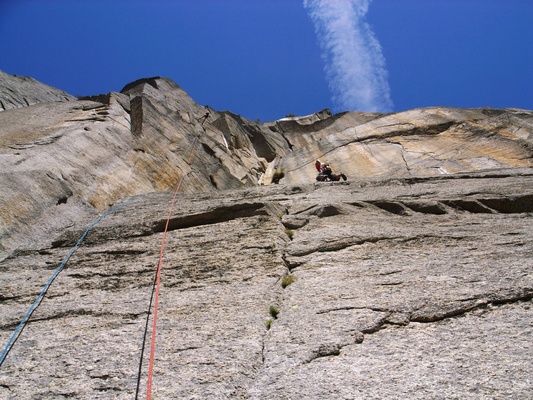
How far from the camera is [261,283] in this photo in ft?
21.4

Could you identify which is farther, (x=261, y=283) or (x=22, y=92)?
(x=22, y=92)

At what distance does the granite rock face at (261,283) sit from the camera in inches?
179

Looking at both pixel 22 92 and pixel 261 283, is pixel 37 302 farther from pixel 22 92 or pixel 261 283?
pixel 22 92

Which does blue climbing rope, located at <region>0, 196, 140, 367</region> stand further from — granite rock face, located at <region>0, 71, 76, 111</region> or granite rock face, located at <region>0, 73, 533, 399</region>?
granite rock face, located at <region>0, 71, 76, 111</region>

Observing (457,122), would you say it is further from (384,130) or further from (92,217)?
(92,217)

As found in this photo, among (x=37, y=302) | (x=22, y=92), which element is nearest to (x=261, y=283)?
(x=37, y=302)

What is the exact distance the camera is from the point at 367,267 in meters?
6.66

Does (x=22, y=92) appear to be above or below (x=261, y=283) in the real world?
above

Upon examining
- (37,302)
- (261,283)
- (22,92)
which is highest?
(22,92)

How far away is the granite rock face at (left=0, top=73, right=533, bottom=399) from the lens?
4.55 m

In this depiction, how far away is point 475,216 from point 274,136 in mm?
25281

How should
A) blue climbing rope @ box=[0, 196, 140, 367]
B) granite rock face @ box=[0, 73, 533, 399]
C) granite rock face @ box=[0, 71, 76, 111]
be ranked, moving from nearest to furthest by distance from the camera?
granite rock face @ box=[0, 73, 533, 399] < blue climbing rope @ box=[0, 196, 140, 367] < granite rock face @ box=[0, 71, 76, 111]

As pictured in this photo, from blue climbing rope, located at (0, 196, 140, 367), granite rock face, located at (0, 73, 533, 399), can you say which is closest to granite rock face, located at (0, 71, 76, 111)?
granite rock face, located at (0, 73, 533, 399)

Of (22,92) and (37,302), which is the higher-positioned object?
(22,92)
